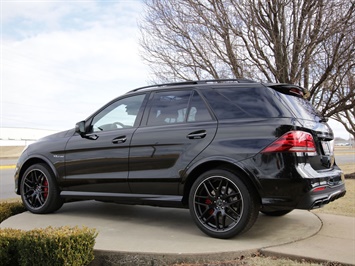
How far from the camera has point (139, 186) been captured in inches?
193

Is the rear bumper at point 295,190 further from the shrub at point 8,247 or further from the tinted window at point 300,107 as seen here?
the shrub at point 8,247

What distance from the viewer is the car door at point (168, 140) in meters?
4.55

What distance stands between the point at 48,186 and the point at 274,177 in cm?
345

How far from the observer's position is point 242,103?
14.8 ft

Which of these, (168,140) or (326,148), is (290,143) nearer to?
(326,148)

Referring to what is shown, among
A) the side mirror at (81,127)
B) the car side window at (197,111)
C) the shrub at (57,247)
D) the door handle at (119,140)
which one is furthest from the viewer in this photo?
the side mirror at (81,127)

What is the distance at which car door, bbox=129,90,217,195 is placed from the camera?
455 centimetres

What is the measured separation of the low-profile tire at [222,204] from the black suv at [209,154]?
11 millimetres

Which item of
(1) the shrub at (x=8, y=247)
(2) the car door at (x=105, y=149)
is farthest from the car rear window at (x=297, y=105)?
(1) the shrub at (x=8, y=247)

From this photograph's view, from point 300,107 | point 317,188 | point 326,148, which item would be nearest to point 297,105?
point 300,107

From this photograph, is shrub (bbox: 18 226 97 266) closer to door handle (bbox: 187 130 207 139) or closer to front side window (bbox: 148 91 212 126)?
door handle (bbox: 187 130 207 139)

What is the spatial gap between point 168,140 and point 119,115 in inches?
42.5

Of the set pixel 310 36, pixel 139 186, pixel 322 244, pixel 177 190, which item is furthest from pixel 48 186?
pixel 310 36

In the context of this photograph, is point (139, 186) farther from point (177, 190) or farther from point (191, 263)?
point (191, 263)
